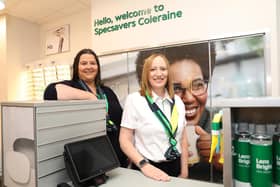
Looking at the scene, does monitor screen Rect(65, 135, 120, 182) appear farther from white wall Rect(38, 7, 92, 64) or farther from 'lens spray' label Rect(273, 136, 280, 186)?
white wall Rect(38, 7, 92, 64)

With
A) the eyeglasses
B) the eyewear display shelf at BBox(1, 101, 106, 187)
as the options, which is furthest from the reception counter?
the eyeglasses

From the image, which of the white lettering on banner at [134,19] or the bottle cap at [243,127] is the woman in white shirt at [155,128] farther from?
the white lettering on banner at [134,19]

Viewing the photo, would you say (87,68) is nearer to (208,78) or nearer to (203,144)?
(208,78)

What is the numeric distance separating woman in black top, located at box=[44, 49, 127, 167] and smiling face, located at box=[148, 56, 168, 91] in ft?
1.46

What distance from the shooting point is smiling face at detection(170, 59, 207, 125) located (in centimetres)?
215

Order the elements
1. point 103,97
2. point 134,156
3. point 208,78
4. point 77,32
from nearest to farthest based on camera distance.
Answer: point 134,156
point 103,97
point 208,78
point 77,32

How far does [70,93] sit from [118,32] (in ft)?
4.21

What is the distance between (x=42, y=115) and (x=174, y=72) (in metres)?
1.49

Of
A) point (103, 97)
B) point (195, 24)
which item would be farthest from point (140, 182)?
point (195, 24)

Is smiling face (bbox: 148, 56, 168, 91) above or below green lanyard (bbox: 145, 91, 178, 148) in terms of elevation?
above

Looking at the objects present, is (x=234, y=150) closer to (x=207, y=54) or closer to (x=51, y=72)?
(x=207, y=54)

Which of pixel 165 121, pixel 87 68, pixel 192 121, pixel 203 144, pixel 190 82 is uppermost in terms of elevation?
pixel 87 68

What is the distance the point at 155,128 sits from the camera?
4.65 feet

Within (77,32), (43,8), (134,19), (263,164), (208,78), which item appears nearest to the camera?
(263,164)
